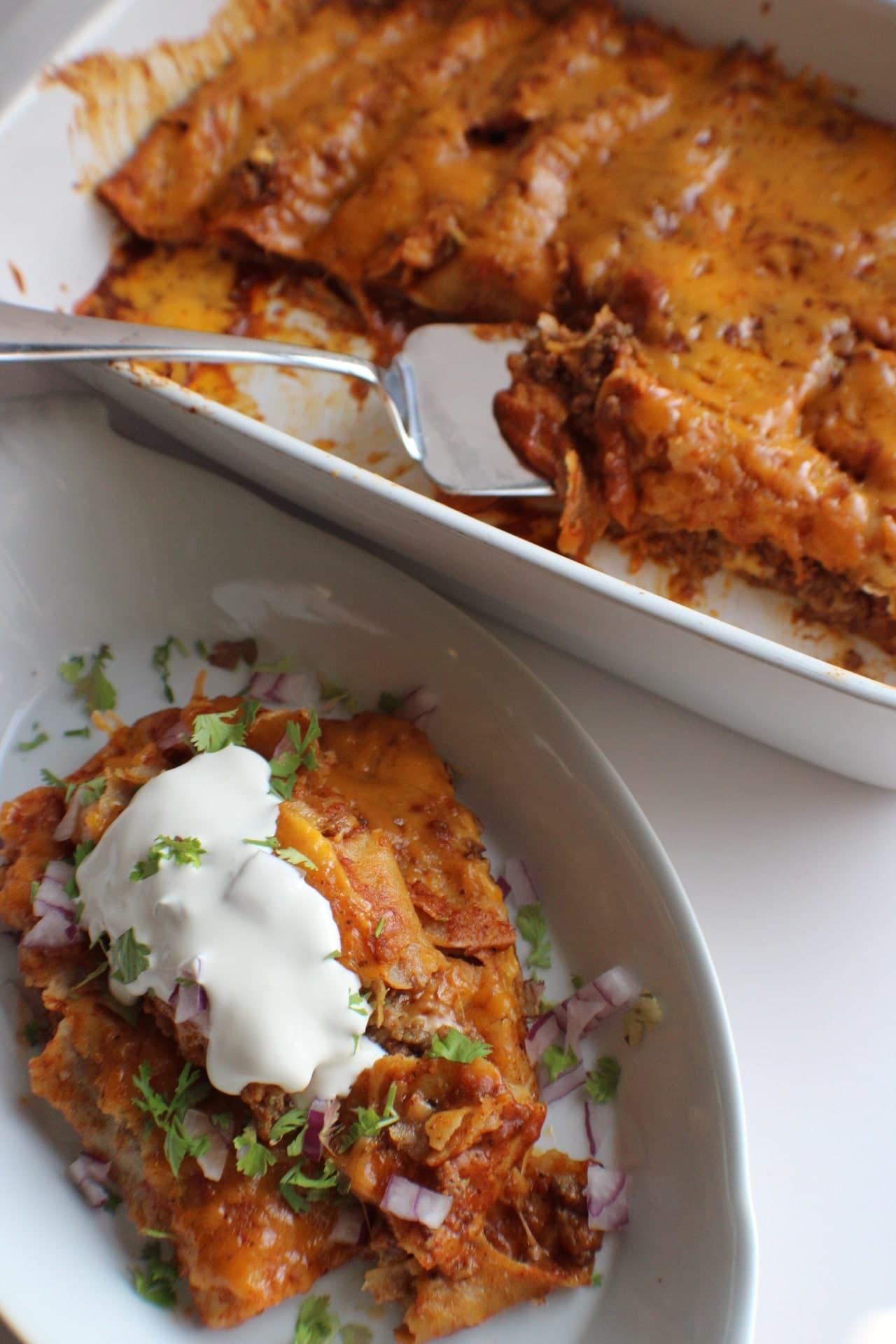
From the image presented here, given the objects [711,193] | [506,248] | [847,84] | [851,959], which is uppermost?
[847,84]

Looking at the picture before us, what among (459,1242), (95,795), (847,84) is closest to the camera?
(459,1242)

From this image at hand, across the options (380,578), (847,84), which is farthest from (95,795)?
(847,84)

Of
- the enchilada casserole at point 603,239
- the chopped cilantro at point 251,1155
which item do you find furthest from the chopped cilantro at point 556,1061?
the enchilada casserole at point 603,239

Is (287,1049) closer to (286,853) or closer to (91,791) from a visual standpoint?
(286,853)

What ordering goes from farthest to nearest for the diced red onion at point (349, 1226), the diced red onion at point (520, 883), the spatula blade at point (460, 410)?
the spatula blade at point (460, 410) < the diced red onion at point (520, 883) < the diced red onion at point (349, 1226)

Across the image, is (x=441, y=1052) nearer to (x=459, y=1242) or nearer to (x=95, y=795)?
(x=459, y=1242)

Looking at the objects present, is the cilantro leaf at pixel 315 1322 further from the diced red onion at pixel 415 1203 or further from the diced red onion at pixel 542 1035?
the diced red onion at pixel 542 1035
